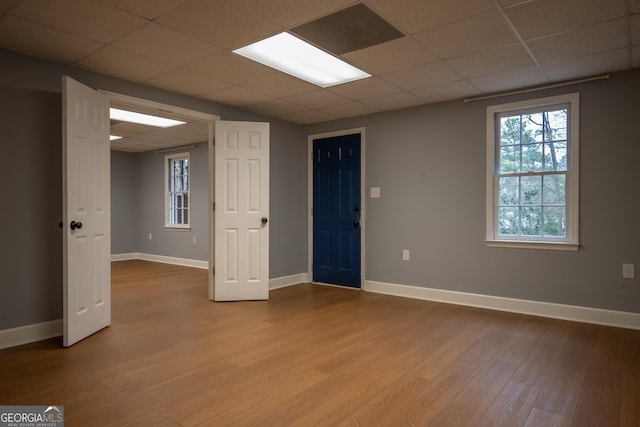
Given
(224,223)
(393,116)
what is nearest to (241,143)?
(224,223)

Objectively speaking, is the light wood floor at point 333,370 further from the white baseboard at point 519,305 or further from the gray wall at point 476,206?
the gray wall at point 476,206

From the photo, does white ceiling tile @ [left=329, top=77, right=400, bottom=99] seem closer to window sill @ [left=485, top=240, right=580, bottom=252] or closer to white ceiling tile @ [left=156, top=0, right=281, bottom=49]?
white ceiling tile @ [left=156, top=0, right=281, bottom=49]

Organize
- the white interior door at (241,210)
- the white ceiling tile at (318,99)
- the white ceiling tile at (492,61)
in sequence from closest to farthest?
the white ceiling tile at (492,61), the white ceiling tile at (318,99), the white interior door at (241,210)

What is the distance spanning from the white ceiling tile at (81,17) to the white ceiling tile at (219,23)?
0.25m

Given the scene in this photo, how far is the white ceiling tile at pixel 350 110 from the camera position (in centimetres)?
473

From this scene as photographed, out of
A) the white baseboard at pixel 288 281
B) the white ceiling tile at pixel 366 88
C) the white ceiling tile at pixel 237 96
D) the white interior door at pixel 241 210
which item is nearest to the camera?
the white ceiling tile at pixel 366 88

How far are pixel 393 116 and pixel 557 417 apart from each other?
374cm

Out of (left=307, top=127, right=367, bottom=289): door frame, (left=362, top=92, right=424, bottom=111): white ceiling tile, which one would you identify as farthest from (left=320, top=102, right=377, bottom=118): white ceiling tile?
(left=307, top=127, right=367, bottom=289): door frame

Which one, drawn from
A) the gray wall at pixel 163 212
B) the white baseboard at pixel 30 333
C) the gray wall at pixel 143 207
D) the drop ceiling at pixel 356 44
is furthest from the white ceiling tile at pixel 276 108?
the white baseboard at pixel 30 333

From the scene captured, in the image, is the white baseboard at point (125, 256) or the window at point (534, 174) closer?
the window at point (534, 174)

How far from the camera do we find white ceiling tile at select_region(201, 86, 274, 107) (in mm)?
4138

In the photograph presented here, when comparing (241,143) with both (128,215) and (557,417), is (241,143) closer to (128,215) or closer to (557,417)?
(557,417)

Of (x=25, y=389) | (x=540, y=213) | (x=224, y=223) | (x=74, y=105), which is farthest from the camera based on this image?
(x=224, y=223)

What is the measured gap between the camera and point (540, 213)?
13.3 ft
